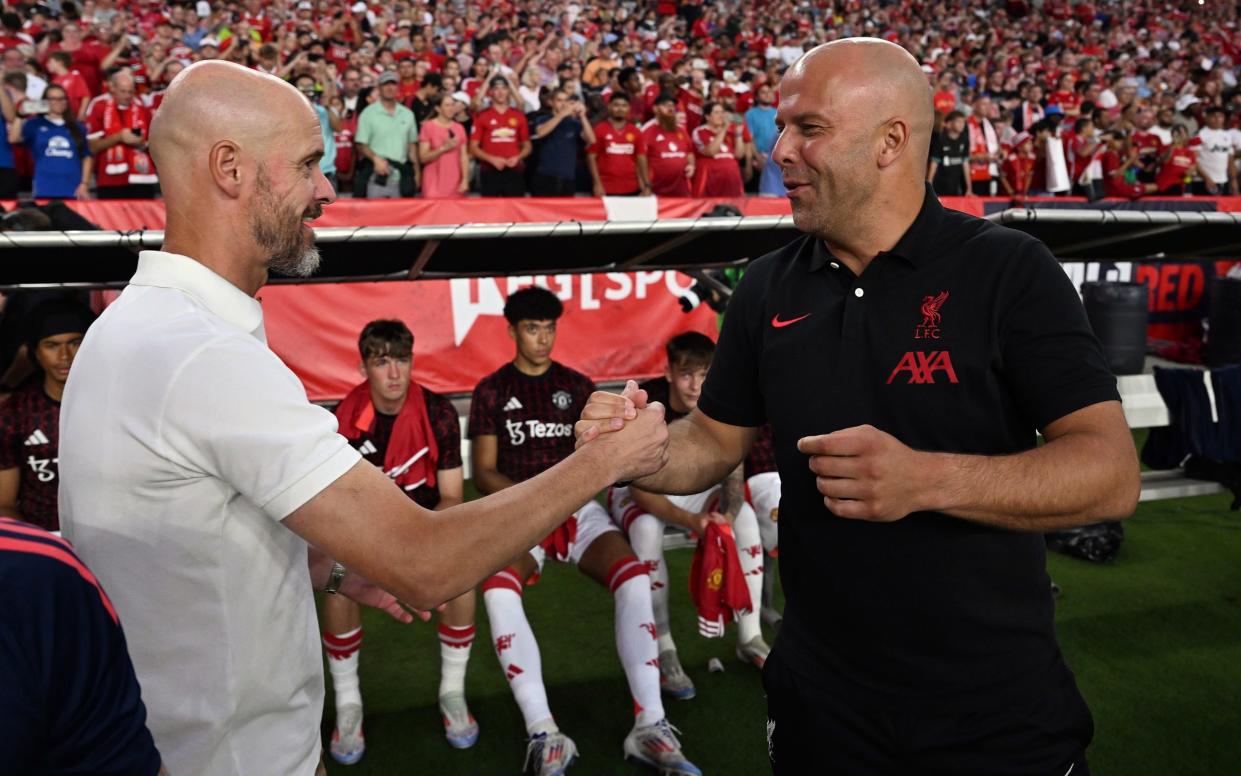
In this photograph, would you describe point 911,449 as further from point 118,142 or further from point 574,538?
point 118,142

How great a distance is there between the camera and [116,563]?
1536 mm

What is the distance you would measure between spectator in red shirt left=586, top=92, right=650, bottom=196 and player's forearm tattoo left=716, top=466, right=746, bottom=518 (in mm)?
7003

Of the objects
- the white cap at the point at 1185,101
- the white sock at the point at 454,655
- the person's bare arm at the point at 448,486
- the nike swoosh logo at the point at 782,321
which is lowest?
the white sock at the point at 454,655

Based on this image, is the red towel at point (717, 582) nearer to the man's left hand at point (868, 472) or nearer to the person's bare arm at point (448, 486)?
the person's bare arm at point (448, 486)

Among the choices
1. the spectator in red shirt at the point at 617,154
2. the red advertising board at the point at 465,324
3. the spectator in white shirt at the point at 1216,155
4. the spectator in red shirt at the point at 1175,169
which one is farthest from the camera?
the spectator in white shirt at the point at 1216,155

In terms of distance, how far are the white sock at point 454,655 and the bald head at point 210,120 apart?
101 inches

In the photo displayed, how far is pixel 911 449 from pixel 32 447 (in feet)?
13.0

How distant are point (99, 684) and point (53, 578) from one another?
0.13 meters

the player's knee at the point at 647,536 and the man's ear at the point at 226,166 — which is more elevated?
the man's ear at the point at 226,166

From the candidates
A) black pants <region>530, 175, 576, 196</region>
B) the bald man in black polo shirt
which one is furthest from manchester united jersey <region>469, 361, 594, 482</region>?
black pants <region>530, 175, 576, 196</region>

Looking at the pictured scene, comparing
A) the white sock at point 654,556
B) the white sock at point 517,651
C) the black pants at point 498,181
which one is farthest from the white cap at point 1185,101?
the white sock at point 517,651

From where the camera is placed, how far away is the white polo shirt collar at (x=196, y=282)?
1.64 metres

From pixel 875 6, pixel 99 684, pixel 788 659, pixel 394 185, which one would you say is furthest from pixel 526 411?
pixel 875 6

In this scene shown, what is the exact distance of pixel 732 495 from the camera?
439 centimetres
